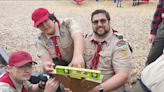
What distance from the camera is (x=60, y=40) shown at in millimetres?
2012

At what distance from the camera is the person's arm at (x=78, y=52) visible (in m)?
1.35

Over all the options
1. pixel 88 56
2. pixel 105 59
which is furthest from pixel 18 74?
pixel 105 59

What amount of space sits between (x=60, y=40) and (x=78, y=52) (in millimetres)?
578

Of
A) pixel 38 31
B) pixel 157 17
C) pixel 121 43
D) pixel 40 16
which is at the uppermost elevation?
pixel 40 16

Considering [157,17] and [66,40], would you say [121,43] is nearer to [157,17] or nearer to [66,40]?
[66,40]

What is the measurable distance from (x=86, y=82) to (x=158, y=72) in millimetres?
587

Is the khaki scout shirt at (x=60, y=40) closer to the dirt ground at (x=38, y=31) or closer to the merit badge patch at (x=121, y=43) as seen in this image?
the merit badge patch at (x=121, y=43)

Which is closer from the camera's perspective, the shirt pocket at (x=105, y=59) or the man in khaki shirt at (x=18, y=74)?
the man in khaki shirt at (x=18, y=74)

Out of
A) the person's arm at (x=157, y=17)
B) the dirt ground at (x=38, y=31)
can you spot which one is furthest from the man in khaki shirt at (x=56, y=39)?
the dirt ground at (x=38, y=31)

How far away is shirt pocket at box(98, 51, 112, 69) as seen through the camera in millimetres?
1813

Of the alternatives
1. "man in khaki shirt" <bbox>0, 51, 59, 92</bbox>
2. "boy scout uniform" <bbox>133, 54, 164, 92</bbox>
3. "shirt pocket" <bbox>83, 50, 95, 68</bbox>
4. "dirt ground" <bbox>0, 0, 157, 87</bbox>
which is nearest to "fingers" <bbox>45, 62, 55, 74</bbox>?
"man in khaki shirt" <bbox>0, 51, 59, 92</bbox>

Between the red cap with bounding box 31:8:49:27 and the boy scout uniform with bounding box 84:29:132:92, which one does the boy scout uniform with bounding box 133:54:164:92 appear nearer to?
the boy scout uniform with bounding box 84:29:132:92

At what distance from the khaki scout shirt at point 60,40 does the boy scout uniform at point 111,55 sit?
30 cm

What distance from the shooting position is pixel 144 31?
5.46 meters
